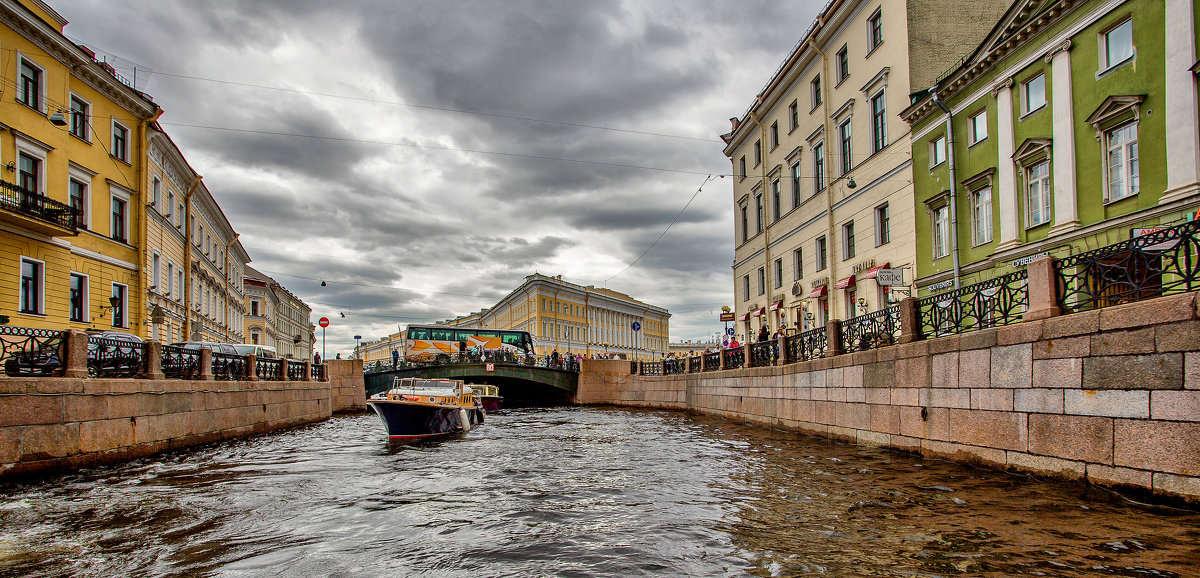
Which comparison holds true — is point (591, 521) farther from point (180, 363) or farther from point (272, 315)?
point (272, 315)

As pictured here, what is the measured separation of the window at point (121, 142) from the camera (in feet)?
80.2

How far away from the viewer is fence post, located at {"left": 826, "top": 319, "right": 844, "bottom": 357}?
15344 millimetres

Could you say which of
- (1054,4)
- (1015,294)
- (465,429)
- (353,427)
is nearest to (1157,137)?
(1054,4)

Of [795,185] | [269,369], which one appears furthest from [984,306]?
[795,185]

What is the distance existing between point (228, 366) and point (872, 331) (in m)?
15.5

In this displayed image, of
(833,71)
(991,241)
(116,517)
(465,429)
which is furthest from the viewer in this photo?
(833,71)

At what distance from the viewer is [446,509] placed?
8.45 meters

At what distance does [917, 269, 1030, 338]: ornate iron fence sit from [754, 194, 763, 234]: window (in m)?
23.4

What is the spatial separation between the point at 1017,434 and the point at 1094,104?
382 inches

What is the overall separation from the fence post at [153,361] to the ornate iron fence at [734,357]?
52.4 feet

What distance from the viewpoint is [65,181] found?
2148 cm

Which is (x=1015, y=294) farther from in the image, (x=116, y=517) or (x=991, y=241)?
(x=116, y=517)

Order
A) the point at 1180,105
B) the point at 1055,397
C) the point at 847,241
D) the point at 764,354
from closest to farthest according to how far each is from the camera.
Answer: the point at 1055,397 < the point at 1180,105 < the point at 764,354 < the point at 847,241

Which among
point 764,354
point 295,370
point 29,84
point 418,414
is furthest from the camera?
point 295,370
